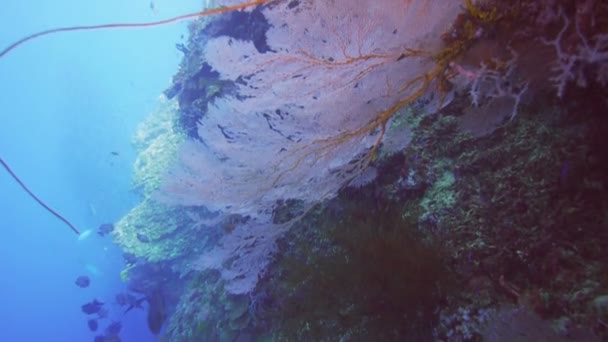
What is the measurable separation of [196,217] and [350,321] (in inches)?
74.9

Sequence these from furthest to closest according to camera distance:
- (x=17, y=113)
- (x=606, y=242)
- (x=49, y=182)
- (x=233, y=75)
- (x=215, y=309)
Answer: (x=17, y=113), (x=49, y=182), (x=215, y=309), (x=233, y=75), (x=606, y=242)

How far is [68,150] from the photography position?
2405 inches

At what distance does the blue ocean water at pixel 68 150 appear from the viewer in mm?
38688

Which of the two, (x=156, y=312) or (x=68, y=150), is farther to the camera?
(x=68, y=150)

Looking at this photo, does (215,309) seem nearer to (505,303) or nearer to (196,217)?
(196,217)

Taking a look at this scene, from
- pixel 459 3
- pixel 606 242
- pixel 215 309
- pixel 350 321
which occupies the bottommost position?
pixel 215 309

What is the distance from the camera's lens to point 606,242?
1.98m

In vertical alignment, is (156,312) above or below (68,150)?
below

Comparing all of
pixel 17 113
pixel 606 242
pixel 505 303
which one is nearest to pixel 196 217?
pixel 505 303

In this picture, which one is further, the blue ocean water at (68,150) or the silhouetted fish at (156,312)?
the blue ocean water at (68,150)

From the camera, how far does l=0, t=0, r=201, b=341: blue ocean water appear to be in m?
38.7

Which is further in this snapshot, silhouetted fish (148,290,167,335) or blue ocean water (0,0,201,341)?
blue ocean water (0,0,201,341)

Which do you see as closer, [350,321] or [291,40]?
[291,40]

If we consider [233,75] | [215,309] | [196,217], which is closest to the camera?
[233,75]
